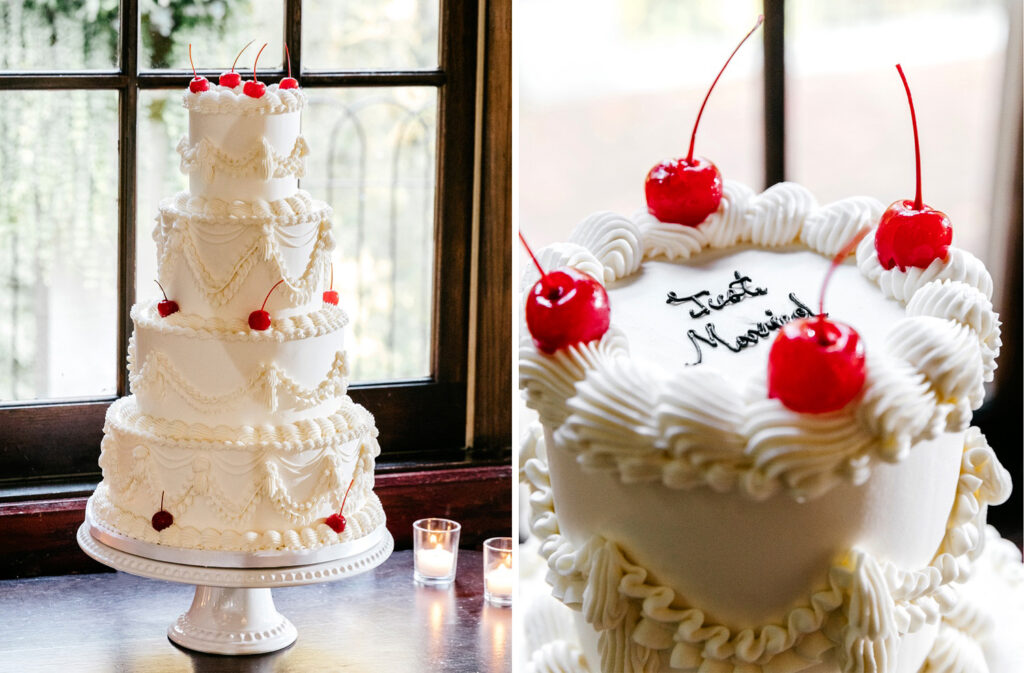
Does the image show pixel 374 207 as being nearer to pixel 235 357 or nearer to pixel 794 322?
pixel 235 357

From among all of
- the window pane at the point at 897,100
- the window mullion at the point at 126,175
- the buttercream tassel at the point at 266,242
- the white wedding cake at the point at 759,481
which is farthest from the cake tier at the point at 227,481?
the window pane at the point at 897,100

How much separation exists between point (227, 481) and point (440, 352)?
0.96 m

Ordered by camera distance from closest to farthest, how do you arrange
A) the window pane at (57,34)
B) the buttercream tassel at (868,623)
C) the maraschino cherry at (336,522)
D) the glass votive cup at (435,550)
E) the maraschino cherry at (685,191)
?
the buttercream tassel at (868,623)
the maraschino cherry at (685,191)
the maraschino cherry at (336,522)
the window pane at (57,34)
the glass votive cup at (435,550)

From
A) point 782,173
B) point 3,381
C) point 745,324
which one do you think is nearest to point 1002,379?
point 782,173

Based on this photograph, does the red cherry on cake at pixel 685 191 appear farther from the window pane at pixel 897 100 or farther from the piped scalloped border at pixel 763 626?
the window pane at pixel 897 100

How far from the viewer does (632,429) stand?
159 cm

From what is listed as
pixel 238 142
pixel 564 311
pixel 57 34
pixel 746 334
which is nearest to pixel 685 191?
pixel 746 334

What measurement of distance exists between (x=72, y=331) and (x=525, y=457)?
155 cm

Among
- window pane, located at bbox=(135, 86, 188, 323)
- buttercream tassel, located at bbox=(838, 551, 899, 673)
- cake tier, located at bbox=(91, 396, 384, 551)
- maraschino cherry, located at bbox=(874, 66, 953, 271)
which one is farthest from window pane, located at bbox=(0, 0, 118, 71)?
buttercream tassel, located at bbox=(838, 551, 899, 673)

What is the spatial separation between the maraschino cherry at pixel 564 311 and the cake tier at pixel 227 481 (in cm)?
91

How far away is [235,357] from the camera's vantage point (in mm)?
2453

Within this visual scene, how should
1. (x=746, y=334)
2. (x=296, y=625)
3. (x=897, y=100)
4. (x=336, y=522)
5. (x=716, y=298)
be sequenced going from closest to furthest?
(x=746, y=334)
(x=716, y=298)
(x=336, y=522)
(x=296, y=625)
(x=897, y=100)

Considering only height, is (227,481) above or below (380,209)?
below

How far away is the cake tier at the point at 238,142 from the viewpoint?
95.4 inches
